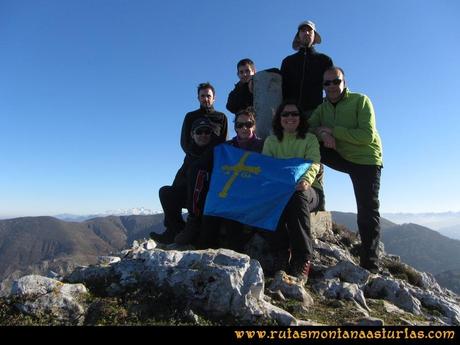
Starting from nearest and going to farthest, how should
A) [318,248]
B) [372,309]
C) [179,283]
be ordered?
1. [179,283]
2. [372,309]
3. [318,248]

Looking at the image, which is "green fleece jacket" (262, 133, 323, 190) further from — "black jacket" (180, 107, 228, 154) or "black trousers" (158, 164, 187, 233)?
"black trousers" (158, 164, 187, 233)

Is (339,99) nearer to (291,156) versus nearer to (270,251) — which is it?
(291,156)

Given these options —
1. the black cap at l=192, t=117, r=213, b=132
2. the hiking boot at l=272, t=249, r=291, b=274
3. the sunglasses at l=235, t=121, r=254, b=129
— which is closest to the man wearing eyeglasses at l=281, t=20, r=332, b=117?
the sunglasses at l=235, t=121, r=254, b=129

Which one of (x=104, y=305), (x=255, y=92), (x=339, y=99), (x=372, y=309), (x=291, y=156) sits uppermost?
(x=255, y=92)

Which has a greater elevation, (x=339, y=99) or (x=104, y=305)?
(x=339, y=99)

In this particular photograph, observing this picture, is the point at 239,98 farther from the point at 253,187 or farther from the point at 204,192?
the point at 253,187

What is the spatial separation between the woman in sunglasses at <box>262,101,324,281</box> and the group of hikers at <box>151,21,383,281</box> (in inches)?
0.8

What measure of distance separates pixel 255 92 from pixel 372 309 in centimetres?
807

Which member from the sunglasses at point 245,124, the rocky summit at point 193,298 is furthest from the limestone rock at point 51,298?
the sunglasses at point 245,124

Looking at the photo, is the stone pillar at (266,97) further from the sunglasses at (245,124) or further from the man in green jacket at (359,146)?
the sunglasses at (245,124)

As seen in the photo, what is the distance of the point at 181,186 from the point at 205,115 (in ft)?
7.59

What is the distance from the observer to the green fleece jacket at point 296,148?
8.65 metres
